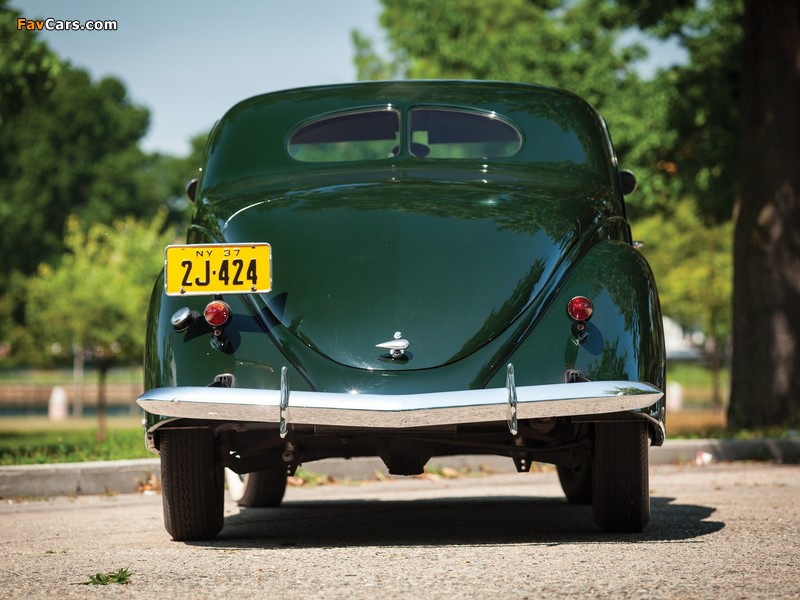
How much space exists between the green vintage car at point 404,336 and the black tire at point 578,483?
1.67 metres

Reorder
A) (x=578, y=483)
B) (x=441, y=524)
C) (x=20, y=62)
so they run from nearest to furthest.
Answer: (x=441, y=524)
(x=578, y=483)
(x=20, y=62)

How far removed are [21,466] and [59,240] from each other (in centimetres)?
6027

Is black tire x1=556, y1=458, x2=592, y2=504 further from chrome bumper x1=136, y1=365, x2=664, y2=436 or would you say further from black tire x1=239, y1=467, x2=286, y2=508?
chrome bumper x1=136, y1=365, x2=664, y2=436

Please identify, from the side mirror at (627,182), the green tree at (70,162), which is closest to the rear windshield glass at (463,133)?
the side mirror at (627,182)

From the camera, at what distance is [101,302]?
36.1 meters

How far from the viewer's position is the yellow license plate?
4.79 meters

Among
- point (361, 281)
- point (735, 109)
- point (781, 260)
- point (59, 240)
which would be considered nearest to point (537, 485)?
point (361, 281)

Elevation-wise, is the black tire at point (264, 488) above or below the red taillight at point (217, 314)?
below

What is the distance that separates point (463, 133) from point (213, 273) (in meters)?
1.73

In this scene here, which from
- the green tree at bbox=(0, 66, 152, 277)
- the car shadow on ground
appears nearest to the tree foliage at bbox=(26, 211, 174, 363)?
the green tree at bbox=(0, 66, 152, 277)

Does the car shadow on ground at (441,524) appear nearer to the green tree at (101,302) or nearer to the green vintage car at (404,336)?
the green vintage car at (404,336)

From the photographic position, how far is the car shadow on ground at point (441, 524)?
5195 millimetres

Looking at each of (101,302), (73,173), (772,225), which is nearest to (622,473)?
(772,225)

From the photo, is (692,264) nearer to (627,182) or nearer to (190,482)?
(627,182)
